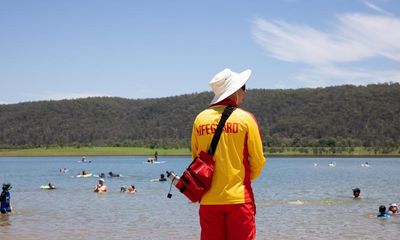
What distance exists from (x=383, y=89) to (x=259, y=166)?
191 metres

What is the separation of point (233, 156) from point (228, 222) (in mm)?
580

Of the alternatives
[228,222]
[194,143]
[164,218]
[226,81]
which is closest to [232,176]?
[228,222]

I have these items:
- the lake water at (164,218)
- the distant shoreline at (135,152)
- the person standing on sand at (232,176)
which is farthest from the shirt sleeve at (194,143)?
the distant shoreline at (135,152)

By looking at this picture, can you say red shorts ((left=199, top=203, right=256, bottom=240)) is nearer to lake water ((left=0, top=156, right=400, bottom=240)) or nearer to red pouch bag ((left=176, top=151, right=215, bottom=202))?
red pouch bag ((left=176, top=151, right=215, bottom=202))

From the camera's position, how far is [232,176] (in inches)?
235

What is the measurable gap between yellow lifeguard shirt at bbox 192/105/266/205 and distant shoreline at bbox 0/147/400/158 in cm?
13522

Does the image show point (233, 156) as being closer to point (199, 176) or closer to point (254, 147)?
point (254, 147)

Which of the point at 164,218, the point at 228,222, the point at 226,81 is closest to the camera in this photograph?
the point at 228,222

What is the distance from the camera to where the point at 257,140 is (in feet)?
19.7

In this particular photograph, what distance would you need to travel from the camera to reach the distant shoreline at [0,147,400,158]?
144000 mm

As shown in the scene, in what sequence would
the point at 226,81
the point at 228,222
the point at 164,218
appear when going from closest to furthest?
the point at 228,222, the point at 226,81, the point at 164,218

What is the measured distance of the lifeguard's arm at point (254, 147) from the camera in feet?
19.6

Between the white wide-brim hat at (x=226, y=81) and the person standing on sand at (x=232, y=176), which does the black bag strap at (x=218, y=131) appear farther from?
the white wide-brim hat at (x=226, y=81)

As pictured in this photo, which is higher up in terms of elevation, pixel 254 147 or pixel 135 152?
pixel 254 147
